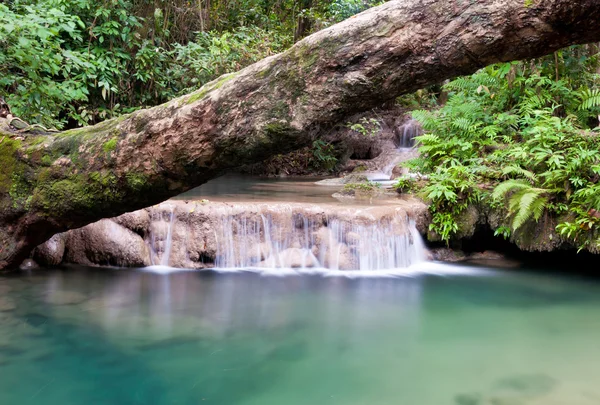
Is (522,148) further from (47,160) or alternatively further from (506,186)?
(47,160)

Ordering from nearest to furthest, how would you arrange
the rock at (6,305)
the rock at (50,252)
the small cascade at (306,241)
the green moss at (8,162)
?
the green moss at (8,162)
the rock at (6,305)
the rock at (50,252)
the small cascade at (306,241)

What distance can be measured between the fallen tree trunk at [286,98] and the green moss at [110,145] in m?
0.02

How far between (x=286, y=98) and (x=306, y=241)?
4448 millimetres

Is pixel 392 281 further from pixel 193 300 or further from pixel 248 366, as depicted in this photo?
pixel 248 366

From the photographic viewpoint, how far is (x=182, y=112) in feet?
11.4

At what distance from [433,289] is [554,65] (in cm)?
540

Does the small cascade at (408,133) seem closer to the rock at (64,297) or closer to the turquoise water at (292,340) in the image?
the turquoise water at (292,340)

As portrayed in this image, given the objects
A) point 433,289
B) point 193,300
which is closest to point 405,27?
point 193,300

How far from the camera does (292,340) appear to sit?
4633 millimetres

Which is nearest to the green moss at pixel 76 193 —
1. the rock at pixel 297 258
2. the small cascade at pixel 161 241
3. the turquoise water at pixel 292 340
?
the turquoise water at pixel 292 340

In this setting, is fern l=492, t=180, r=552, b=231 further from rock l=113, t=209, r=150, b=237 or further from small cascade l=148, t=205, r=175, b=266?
rock l=113, t=209, r=150, b=237

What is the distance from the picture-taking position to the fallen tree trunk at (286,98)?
2.49 meters

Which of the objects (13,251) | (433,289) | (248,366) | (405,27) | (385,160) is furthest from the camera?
(385,160)

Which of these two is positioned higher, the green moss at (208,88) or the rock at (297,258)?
the green moss at (208,88)
